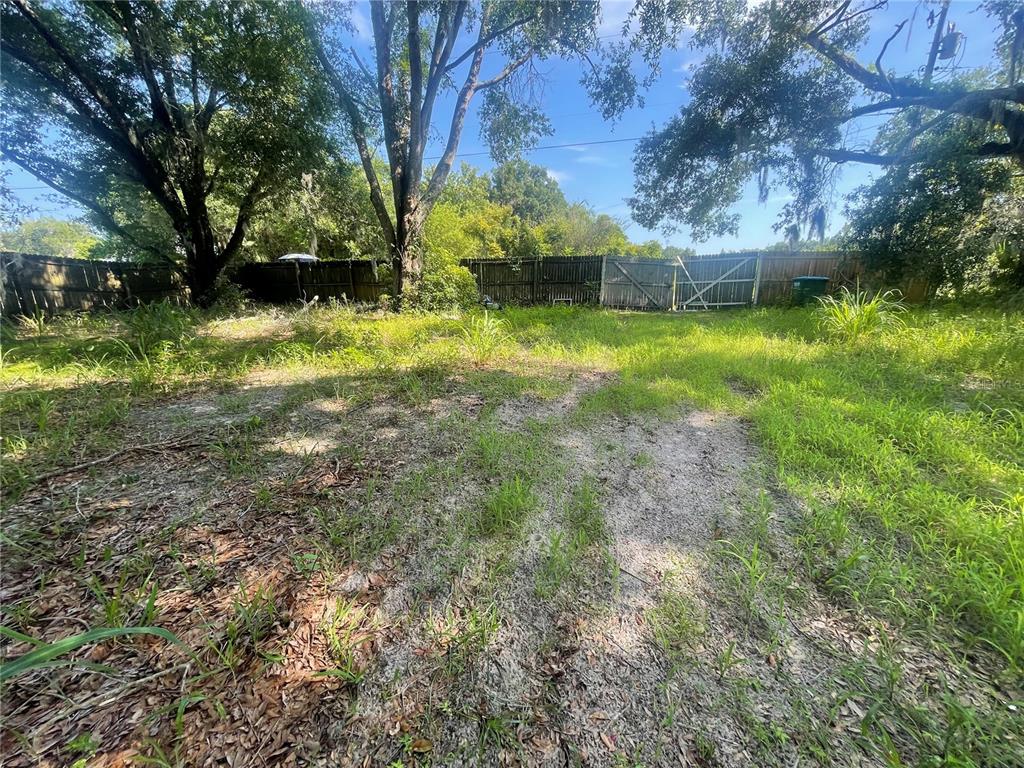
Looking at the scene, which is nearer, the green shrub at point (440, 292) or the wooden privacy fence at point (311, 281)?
the green shrub at point (440, 292)

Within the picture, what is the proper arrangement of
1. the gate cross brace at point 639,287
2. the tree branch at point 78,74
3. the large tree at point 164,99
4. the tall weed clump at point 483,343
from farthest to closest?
the gate cross brace at point 639,287 < the large tree at point 164,99 < the tree branch at point 78,74 < the tall weed clump at point 483,343

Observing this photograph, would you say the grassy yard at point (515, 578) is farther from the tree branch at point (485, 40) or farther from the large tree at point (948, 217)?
the tree branch at point (485, 40)

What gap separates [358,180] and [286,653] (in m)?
11.6

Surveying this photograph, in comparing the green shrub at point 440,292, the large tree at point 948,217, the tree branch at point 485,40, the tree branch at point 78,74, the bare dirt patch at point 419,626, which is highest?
the tree branch at point 485,40

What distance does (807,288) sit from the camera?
8.84 metres

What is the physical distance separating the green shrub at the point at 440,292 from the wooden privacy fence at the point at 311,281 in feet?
9.89

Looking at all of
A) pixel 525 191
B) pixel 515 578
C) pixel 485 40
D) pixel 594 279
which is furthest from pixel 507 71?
pixel 525 191

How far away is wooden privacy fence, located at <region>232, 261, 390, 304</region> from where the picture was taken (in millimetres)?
10984

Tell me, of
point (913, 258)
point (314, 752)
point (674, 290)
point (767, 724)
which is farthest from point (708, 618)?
point (674, 290)

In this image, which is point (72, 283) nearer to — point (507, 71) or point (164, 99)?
point (164, 99)

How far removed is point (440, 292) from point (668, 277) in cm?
639

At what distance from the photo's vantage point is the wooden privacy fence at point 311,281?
10984mm

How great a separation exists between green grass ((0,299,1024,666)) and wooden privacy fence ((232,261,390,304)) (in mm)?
5173

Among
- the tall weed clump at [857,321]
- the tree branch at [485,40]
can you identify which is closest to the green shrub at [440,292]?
the tree branch at [485,40]
